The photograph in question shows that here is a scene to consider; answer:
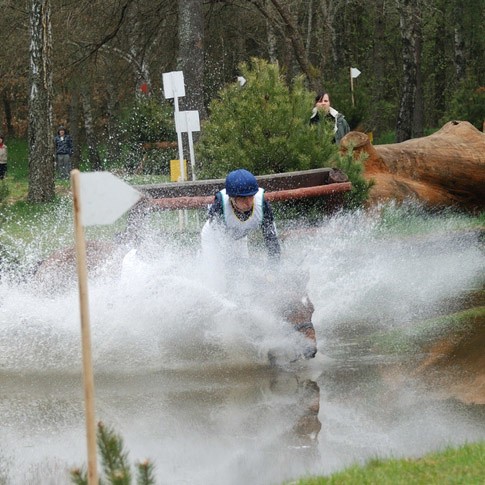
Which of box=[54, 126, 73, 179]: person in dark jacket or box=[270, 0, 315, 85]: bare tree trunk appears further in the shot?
box=[54, 126, 73, 179]: person in dark jacket

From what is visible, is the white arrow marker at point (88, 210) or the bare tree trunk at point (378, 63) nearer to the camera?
the white arrow marker at point (88, 210)

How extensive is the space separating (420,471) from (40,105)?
19242 millimetres

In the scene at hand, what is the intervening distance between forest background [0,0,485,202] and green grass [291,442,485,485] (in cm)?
1050

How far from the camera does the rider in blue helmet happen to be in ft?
33.0

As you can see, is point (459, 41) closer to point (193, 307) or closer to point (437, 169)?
point (437, 169)

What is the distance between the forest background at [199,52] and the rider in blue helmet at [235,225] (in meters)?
6.42

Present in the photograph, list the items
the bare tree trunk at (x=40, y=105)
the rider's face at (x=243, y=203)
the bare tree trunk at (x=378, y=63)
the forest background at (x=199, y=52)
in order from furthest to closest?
the bare tree trunk at (x=378, y=63) < the forest background at (x=199, y=52) < the bare tree trunk at (x=40, y=105) < the rider's face at (x=243, y=203)

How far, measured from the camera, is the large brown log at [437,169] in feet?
58.7

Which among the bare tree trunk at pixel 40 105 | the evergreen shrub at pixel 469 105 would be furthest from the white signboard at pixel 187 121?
the evergreen shrub at pixel 469 105

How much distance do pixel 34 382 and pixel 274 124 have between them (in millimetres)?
6950

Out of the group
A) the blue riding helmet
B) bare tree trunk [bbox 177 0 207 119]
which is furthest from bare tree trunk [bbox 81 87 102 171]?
the blue riding helmet

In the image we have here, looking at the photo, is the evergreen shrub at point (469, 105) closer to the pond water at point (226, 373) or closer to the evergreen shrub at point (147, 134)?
the evergreen shrub at point (147, 134)

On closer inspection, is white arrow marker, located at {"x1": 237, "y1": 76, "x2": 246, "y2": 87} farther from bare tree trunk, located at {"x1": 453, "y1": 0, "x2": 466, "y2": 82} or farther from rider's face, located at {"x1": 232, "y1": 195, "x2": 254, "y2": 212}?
bare tree trunk, located at {"x1": 453, "y1": 0, "x2": 466, "y2": 82}

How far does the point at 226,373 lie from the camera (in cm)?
905
